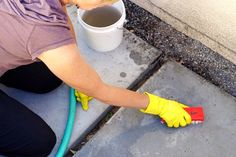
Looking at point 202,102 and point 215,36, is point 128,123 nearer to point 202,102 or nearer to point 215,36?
point 202,102

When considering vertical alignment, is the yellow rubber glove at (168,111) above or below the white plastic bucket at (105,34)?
below

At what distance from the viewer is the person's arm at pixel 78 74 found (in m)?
1.36

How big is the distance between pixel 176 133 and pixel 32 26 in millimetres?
1119

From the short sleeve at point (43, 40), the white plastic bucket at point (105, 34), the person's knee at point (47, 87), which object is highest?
the short sleeve at point (43, 40)

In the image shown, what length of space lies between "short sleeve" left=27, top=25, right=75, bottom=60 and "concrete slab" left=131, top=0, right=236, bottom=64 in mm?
1047

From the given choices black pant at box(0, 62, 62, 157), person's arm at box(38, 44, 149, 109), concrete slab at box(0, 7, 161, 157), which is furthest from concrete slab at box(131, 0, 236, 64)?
black pant at box(0, 62, 62, 157)

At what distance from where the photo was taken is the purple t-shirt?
1.33 meters

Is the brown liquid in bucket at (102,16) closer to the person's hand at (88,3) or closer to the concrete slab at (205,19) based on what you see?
the concrete slab at (205,19)

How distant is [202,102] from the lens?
2.14 meters

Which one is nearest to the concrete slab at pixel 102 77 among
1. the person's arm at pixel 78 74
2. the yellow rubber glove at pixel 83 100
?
the yellow rubber glove at pixel 83 100

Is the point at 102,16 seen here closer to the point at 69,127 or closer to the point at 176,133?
the point at 69,127

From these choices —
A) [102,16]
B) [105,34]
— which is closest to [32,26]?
[105,34]

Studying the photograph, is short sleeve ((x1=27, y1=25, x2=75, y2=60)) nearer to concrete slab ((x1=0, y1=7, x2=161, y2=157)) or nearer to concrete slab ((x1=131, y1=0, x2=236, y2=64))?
concrete slab ((x1=0, y1=7, x2=161, y2=157))

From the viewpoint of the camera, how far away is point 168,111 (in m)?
1.99
